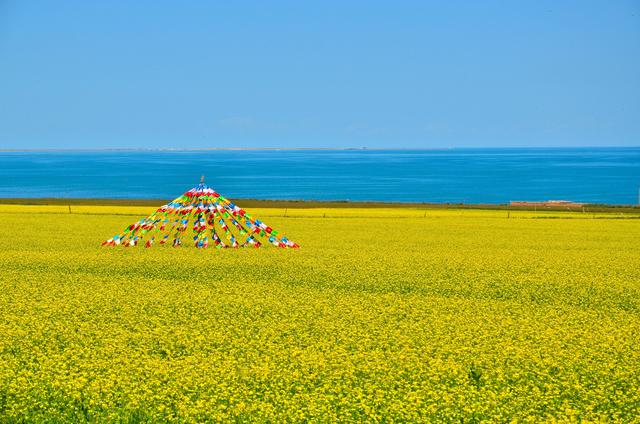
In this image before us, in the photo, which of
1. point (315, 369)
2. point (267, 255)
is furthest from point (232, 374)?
point (267, 255)

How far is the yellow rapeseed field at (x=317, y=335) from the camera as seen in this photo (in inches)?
378

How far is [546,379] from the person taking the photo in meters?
10.7

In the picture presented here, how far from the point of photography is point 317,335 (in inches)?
517

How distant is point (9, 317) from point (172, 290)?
4176 mm

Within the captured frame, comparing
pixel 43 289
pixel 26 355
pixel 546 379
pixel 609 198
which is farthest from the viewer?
pixel 609 198

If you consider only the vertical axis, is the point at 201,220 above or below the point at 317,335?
above

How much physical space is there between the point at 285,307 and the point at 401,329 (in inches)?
116

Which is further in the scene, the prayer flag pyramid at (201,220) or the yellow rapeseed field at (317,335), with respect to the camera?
the prayer flag pyramid at (201,220)

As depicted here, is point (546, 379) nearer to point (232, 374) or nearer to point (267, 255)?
point (232, 374)

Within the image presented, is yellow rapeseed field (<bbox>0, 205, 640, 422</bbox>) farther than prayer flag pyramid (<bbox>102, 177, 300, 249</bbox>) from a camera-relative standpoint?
No

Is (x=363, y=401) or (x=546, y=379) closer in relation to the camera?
(x=363, y=401)

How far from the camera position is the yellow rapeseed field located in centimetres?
961

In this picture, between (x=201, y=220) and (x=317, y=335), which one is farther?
(x=201, y=220)

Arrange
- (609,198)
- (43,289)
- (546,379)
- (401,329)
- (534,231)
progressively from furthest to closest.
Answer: (609,198) → (534,231) → (43,289) → (401,329) → (546,379)
